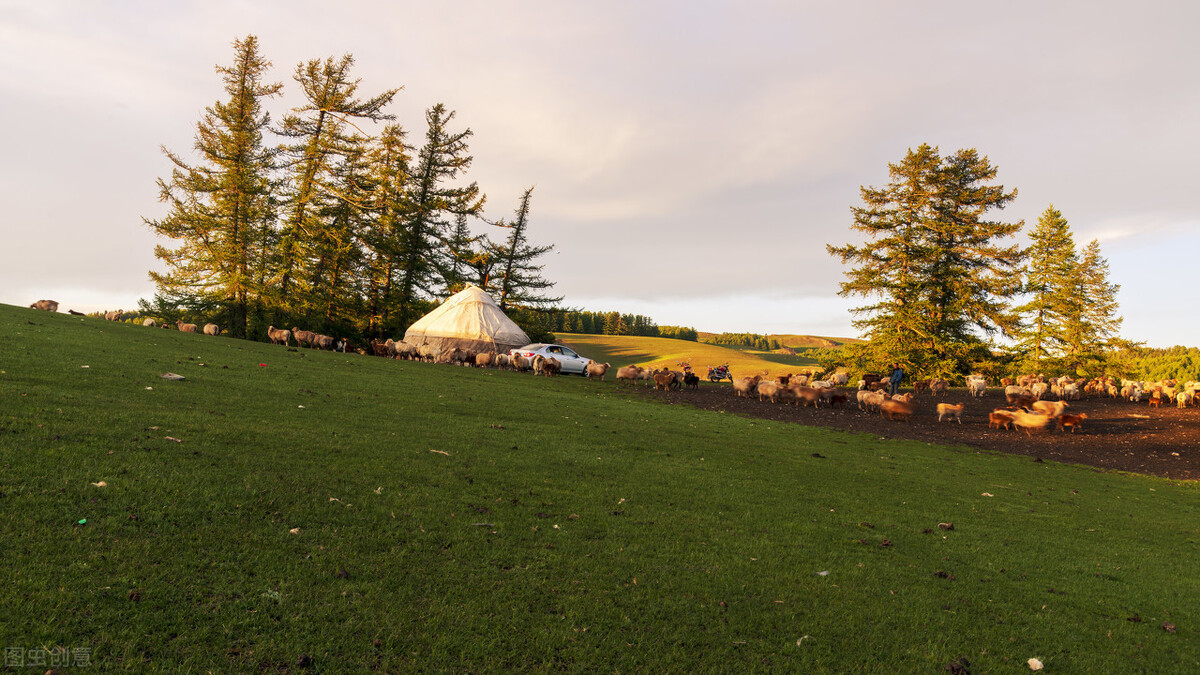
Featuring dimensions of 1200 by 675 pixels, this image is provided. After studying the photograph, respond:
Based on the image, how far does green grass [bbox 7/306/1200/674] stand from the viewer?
11.7 ft

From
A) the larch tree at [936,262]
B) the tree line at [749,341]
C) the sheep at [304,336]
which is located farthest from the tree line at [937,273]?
the tree line at [749,341]

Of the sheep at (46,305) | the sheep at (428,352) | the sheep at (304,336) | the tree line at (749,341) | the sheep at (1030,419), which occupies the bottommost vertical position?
the sheep at (1030,419)

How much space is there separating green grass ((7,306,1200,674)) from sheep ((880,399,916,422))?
1182 cm

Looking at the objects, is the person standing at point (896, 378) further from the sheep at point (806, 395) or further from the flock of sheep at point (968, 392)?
the sheep at point (806, 395)

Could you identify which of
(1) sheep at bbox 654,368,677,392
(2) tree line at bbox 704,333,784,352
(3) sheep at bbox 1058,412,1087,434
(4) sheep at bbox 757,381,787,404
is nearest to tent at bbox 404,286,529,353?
(1) sheep at bbox 654,368,677,392

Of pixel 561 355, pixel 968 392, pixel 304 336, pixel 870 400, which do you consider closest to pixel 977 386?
pixel 968 392

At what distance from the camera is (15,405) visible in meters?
7.10

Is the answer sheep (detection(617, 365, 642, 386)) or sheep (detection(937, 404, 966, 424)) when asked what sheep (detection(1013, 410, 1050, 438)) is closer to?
sheep (detection(937, 404, 966, 424))

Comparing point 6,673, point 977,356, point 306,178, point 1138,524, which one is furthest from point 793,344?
point 6,673

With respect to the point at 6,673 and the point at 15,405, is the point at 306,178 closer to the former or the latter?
the point at 15,405

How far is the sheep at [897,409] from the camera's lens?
22406 millimetres

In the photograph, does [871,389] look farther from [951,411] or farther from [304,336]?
[304,336]

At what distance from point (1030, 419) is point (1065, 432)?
6.63 ft

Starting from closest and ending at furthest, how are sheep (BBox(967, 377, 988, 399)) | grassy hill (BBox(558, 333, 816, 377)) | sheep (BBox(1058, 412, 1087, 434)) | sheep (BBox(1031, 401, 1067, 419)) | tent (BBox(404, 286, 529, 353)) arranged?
sheep (BBox(1058, 412, 1087, 434))
sheep (BBox(1031, 401, 1067, 419))
sheep (BBox(967, 377, 988, 399))
tent (BBox(404, 286, 529, 353))
grassy hill (BBox(558, 333, 816, 377))
